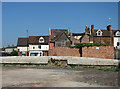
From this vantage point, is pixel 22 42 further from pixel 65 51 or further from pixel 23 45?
pixel 65 51

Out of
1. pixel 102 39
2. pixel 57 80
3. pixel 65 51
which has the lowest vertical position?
pixel 57 80

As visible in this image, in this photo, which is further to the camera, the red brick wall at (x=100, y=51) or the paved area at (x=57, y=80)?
the red brick wall at (x=100, y=51)

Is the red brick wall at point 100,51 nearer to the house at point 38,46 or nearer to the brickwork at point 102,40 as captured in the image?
the brickwork at point 102,40

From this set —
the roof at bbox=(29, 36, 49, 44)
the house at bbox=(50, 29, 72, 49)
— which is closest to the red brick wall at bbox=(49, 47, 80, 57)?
the house at bbox=(50, 29, 72, 49)

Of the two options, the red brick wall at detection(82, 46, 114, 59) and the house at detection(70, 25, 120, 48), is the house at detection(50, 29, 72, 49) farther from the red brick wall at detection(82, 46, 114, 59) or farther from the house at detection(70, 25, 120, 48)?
the red brick wall at detection(82, 46, 114, 59)

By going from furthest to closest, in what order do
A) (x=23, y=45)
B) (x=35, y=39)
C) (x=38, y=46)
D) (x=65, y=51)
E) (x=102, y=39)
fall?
(x=23, y=45) < (x=35, y=39) < (x=38, y=46) < (x=102, y=39) < (x=65, y=51)

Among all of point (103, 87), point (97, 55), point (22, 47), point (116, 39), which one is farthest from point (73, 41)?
point (103, 87)

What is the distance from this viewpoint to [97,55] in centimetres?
2809

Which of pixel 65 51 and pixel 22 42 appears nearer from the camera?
pixel 65 51

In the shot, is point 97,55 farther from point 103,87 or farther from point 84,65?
point 103,87

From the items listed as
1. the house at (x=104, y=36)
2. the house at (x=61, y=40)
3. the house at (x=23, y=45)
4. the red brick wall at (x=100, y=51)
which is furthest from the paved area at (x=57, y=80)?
the house at (x=23, y=45)

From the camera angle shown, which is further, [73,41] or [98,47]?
[73,41]

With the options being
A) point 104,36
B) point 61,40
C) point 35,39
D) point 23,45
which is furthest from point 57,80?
point 23,45

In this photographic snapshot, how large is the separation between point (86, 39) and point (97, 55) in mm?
30092
